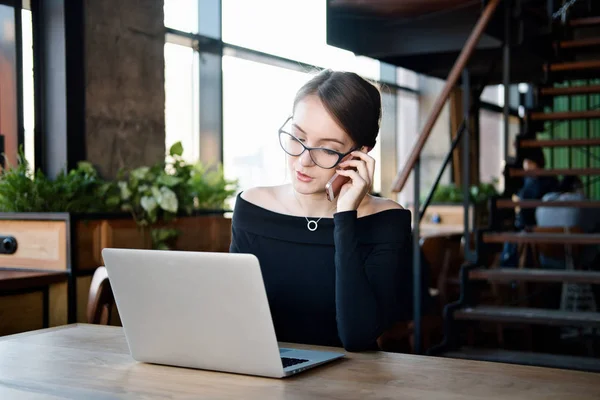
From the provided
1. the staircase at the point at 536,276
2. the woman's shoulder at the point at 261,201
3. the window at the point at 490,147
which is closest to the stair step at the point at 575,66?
the staircase at the point at 536,276

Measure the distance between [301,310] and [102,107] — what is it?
103 inches

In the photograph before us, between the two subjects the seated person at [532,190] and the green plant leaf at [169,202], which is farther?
the seated person at [532,190]

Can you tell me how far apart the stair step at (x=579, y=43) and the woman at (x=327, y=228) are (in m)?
3.60

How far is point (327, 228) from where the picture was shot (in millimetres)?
1930

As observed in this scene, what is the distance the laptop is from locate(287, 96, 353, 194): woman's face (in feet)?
1.65

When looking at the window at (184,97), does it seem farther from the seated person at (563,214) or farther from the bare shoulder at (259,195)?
the bare shoulder at (259,195)

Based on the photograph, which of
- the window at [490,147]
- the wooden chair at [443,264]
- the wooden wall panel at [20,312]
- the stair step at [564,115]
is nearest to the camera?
the wooden wall panel at [20,312]

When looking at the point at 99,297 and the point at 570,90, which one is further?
the point at 570,90

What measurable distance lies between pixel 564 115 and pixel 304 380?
3776mm

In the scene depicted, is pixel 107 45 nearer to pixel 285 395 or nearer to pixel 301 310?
pixel 301 310

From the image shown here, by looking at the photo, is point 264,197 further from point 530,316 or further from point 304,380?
point 530,316

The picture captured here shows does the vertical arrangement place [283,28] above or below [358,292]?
above

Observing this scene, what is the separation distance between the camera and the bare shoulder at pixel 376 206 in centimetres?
192

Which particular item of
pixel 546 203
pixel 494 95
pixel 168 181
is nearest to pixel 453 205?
pixel 546 203
